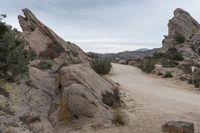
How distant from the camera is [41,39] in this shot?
2619 cm

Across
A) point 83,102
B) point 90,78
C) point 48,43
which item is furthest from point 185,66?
point 83,102

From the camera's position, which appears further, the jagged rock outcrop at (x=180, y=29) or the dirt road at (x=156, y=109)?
the jagged rock outcrop at (x=180, y=29)

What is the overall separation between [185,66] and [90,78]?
69.5ft

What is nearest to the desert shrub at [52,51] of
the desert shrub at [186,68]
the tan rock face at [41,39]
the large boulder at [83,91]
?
the tan rock face at [41,39]

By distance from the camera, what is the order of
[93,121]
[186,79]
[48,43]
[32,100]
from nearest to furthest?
[93,121], [32,100], [48,43], [186,79]

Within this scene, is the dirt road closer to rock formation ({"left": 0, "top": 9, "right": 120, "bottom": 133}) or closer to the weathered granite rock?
the weathered granite rock

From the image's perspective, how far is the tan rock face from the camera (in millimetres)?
24609

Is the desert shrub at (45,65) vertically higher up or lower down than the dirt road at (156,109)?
higher up

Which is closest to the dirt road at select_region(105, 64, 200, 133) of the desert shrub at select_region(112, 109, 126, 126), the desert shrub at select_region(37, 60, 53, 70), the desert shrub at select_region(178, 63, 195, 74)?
the desert shrub at select_region(112, 109, 126, 126)

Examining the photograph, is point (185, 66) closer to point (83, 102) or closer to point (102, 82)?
point (102, 82)

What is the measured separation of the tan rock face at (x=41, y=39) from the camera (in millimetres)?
24609

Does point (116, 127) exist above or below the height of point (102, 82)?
below

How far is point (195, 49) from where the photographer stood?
51.2 metres

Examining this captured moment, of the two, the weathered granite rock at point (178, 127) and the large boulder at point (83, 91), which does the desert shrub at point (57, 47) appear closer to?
the large boulder at point (83, 91)
